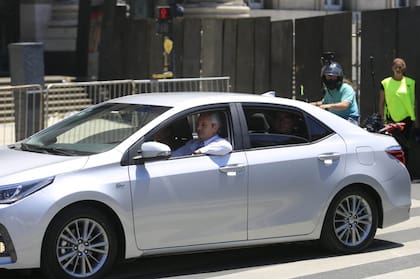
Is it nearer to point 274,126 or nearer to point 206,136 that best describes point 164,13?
point 274,126

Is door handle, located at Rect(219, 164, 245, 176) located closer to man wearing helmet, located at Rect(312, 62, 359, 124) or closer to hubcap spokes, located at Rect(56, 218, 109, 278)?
hubcap spokes, located at Rect(56, 218, 109, 278)

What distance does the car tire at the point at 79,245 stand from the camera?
6.04 metres

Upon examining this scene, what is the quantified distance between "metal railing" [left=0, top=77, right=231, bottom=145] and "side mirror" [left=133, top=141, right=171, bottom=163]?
6429mm

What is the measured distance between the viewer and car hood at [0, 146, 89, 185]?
603cm

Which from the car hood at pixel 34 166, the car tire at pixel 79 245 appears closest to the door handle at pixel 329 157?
the car tire at pixel 79 245

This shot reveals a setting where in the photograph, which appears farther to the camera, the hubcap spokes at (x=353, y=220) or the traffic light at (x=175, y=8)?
the traffic light at (x=175, y=8)

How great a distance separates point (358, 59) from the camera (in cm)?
1346

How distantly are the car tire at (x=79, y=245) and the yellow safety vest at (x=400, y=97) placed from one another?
21.7ft

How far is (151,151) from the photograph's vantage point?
251 inches

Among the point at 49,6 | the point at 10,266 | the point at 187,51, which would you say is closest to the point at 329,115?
the point at 10,266

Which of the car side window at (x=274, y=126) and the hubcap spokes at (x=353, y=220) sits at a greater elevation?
the car side window at (x=274, y=126)

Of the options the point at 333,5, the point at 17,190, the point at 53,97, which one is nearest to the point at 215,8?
the point at 333,5

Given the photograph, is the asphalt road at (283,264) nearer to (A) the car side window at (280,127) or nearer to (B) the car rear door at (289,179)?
(B) the car rear door at (289,179)

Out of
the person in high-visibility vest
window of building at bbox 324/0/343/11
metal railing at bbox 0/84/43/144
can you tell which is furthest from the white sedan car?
window of building at bbox 324/0/343/11
